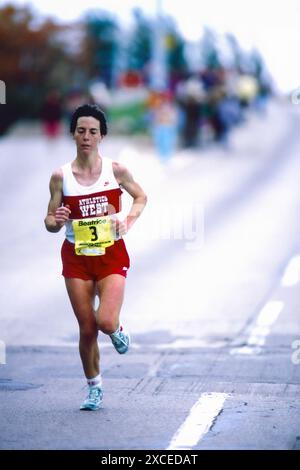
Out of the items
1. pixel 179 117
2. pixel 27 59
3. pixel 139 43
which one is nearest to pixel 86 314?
pixel 179 117

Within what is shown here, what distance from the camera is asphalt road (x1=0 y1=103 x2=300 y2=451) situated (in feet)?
23.4

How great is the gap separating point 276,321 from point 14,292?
3803 mm

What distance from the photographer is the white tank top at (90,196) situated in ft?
25.6

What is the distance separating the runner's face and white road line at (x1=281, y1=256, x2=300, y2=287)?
7.43 m

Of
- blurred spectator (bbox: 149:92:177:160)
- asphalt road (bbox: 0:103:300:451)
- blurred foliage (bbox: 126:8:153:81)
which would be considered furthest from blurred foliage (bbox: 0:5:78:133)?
blurred foliage (bbox: 126:8:153:81)

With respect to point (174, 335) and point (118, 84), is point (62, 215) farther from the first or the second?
point (118, 84)

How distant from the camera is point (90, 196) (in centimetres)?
781

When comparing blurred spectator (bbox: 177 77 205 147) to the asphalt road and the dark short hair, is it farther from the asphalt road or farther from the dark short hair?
the dark short hair

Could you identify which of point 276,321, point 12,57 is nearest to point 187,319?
point 276,321

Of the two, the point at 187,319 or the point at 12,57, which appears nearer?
the point at 187,319

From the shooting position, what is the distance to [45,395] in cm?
836

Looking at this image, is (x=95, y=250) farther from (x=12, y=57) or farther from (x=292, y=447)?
(x=12, y=57)
